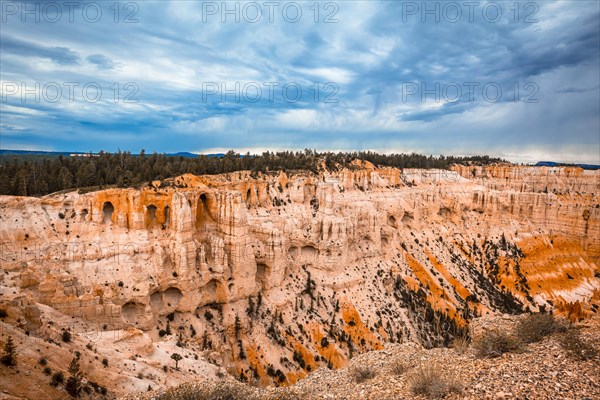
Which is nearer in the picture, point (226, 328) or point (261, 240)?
point (226, 328)

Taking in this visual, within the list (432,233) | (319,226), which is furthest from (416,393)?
(432,233)

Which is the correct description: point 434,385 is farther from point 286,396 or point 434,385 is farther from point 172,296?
point 172,296

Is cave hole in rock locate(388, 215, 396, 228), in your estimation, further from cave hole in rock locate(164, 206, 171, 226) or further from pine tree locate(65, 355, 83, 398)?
pine tree locate(65, 355, 83, 398)

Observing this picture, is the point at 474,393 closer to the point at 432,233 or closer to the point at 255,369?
the point at 255,369

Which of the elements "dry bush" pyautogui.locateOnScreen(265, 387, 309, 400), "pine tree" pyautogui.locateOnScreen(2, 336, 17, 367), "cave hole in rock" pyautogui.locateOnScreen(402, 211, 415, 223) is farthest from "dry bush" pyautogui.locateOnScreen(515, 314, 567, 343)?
"cave hole in rock" pyautogui.locateOnScreen(402, 211, 415, 223)

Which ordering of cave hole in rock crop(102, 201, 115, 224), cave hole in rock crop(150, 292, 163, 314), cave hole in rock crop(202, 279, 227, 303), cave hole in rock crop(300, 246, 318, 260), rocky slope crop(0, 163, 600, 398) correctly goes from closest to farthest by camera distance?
1. rocky slope crop(0, 163, 600, 398)
2. cave hole in rock crop(150, 292, 163, 314)
3. cave hole in rock crop(102, 201, 115, 224)
4. cave hole in rock crop(202, 279, 227, 303)
5. cave hole in rock crop(300, 246, 318, 260)

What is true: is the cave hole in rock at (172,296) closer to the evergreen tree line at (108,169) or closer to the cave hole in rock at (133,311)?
the cave hole in rock at (133,311)

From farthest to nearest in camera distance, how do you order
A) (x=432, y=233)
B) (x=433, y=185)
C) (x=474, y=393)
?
(x=433, y=185)
(x=432, y=233)
(x=474, y=393)
